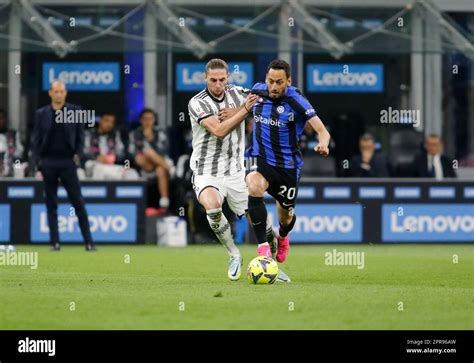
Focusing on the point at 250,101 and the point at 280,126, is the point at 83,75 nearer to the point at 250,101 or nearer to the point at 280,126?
the point at 280,126

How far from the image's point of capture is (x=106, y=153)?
2338 cm

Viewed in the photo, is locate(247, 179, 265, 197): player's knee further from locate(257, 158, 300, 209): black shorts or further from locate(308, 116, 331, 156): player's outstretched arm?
locate(308, 116, 331, 156): player's outstretched arm

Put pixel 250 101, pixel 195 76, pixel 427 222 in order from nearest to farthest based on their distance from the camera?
pixel 250 101
pixel 427 222
pixel 195 76

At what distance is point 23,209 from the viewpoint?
70.9 ft

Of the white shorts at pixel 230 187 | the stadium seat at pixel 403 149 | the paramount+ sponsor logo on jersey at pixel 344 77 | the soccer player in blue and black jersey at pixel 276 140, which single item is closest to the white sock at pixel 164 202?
the stadium seat at pixel 403 149

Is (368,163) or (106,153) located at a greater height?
(106,153)

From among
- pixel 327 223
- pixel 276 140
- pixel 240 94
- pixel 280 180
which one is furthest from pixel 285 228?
pixel 327 223

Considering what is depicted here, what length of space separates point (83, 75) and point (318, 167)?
5163mm

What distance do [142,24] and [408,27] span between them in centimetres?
493

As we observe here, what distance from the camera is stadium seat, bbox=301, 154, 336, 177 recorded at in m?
24.1

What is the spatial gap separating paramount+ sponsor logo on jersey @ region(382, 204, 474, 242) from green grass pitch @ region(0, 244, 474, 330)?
3.90m
